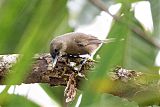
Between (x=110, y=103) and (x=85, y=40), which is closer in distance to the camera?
(x=110, y=103)

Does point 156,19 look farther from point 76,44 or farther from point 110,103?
point 76,44

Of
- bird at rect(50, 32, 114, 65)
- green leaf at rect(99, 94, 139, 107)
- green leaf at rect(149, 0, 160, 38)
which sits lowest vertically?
bird at rect(50, 32, 114, 65)

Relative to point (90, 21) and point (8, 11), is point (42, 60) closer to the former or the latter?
point (90, 21)

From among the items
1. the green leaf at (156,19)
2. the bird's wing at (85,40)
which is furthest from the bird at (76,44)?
the green leaf at (156,19)

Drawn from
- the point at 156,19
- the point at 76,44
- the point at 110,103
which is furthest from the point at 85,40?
the point at 110,103

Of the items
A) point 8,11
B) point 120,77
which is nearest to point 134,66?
point 120,77

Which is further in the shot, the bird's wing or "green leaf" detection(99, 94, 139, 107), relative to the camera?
the bird's wing

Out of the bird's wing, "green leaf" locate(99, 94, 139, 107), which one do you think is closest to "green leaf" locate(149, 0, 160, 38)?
"green leaf" locate(99, 94, 139, 107)

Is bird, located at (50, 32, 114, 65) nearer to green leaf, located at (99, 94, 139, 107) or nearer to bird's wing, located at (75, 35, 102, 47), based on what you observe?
bird's wing, located at (75, 35, 102, 47)

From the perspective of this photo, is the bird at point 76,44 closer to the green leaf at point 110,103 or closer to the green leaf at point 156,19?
the green leaf at point 156,19
